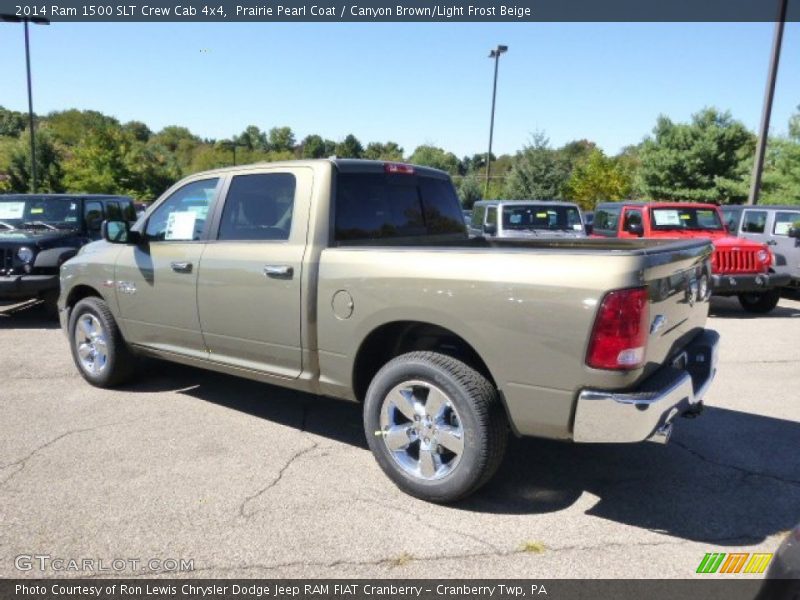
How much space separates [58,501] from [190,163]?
104217mm

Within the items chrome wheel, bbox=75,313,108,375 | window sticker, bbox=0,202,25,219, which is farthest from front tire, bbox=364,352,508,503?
window sticker, bbox=0,202,25,219

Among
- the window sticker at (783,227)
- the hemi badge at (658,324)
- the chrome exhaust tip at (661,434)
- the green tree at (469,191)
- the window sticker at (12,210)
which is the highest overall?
the green tree at (469,191)

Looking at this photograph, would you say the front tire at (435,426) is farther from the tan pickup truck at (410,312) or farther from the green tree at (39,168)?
the green tree at (39,168)

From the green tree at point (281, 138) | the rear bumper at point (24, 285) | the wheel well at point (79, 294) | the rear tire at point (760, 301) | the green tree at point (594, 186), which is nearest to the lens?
the wheel well at point (79, 294)

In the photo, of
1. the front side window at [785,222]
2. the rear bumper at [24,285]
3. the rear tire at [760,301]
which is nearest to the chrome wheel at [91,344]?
the rear bumper at [24,285]

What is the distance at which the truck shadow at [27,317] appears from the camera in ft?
27.0

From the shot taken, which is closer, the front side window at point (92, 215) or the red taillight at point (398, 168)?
the red taillight at point (398, 168)

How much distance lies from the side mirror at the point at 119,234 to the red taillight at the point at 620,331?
3614mm

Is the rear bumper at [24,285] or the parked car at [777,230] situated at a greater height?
the parked car at [777,230]

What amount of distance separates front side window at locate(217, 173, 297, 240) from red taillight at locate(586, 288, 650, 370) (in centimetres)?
205

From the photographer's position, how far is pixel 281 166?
4027mm

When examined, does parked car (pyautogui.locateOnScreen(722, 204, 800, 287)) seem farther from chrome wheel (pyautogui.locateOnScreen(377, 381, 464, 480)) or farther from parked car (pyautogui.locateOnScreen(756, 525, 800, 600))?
parked car (pyautogui.locateOnScreen(756, 525, 800, 600))

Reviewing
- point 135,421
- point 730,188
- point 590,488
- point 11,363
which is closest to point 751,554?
point 590,488

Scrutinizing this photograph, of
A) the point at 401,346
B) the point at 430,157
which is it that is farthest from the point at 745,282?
the point at 430,157
